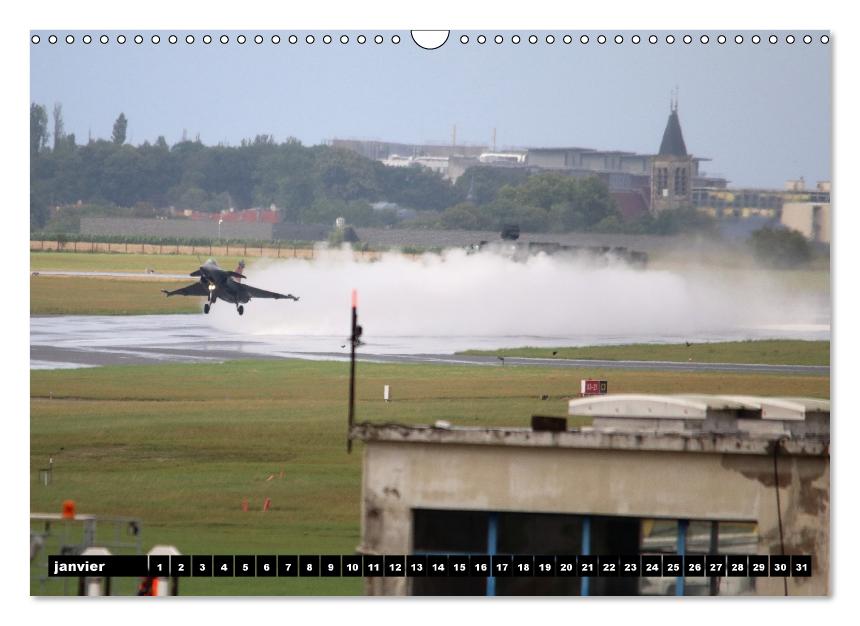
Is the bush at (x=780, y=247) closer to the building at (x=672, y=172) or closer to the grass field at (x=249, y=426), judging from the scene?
the building at (x=672, y=172)

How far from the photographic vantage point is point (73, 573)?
1580 cm

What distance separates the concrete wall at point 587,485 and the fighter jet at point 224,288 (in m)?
4.55

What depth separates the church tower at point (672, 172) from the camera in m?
17.8

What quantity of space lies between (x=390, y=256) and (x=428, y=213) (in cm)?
91

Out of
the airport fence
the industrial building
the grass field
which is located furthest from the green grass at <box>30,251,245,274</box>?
the industrial building

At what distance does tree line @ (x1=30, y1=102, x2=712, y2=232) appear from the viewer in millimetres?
18156

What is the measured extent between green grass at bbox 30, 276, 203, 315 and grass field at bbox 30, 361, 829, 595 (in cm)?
100

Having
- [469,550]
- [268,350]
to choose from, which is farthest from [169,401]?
[469,550]

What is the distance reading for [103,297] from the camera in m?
21.0

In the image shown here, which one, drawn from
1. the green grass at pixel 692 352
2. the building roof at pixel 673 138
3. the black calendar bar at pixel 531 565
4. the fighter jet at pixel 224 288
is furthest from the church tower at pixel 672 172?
the black calendar bar at pixel 531 565

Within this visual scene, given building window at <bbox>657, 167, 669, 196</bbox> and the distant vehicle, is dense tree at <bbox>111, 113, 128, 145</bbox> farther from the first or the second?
building window at <bbox>657, 167, 669, 196</bbox>

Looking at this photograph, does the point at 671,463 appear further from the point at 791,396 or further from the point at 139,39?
the point at 139,39

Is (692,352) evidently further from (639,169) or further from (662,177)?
(639,169)

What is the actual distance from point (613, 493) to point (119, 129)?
7.90m
